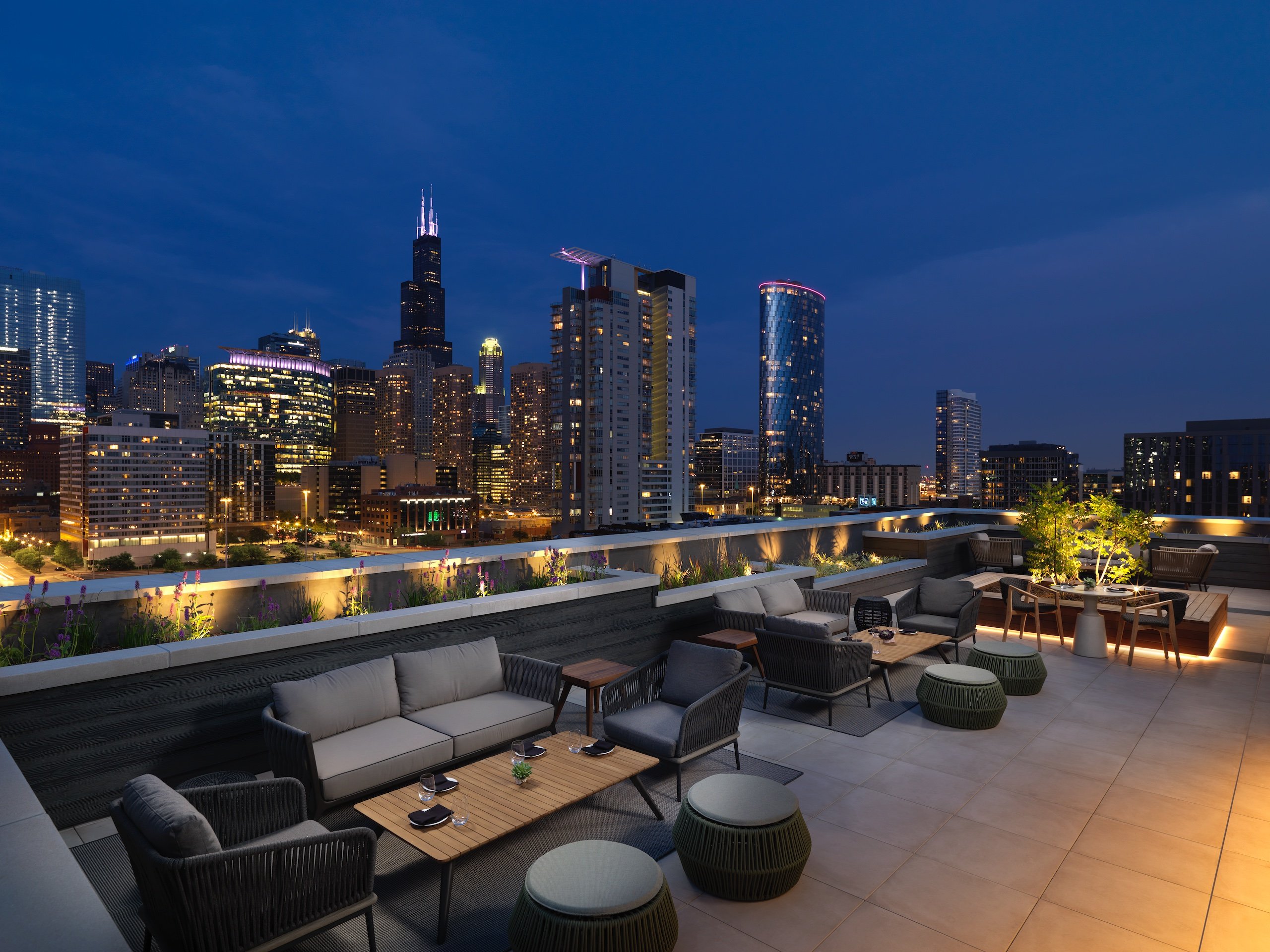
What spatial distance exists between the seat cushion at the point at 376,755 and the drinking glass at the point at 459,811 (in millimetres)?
717

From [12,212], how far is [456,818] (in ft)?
486

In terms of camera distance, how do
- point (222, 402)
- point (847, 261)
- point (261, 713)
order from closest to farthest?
point (261, 713) < point (847, 261) < point (222, 402)

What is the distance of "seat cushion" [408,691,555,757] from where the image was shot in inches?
152

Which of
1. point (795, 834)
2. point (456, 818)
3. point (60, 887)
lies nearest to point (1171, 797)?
point (795, 834)

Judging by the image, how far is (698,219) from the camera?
109438 millimetres

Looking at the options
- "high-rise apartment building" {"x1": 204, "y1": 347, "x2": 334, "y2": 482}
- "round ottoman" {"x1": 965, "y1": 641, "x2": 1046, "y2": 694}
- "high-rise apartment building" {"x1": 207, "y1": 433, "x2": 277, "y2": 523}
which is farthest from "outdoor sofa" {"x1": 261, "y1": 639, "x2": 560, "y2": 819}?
"high-rise apartment building" {"x1": 204, "y1": 347, "x2": 334, "y2": 482}

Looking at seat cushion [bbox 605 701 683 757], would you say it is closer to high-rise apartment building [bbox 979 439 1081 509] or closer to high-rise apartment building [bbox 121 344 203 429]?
high-rise apartment building [bbox 979 439 1081 509]

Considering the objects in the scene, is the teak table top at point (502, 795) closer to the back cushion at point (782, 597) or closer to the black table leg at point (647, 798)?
the black table leg at point (647, 798)

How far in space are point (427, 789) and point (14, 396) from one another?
125598mm

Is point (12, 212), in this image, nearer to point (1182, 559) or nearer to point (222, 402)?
point (222, 402)

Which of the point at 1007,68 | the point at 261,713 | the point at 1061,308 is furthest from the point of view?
the point at 1061,308

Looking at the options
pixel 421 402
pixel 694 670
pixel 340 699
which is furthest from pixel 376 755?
pixel 421 402

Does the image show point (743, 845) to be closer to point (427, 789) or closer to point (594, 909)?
point (594, 909)

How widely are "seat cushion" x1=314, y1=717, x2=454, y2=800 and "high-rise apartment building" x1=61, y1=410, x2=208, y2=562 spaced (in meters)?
64.9
